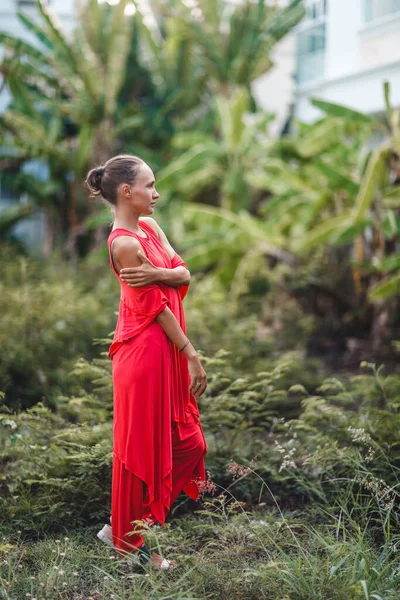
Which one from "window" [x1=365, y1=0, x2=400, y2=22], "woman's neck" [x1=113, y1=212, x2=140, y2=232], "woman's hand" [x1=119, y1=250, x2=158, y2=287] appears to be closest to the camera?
"woman's hand" [x1=119, y1=250, x2=158, y2=287]

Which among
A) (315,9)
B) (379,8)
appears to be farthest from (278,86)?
(379,8)

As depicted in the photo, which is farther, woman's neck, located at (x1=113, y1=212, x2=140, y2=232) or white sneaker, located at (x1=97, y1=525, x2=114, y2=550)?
white sneaker, located at (x1=97, y1=525, x2=114, y2=550)

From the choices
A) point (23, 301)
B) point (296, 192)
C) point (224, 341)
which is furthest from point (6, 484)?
point (296, 192)

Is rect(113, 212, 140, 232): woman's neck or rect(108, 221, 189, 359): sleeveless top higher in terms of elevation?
rect(113, 212, 140, 232): woman's neck

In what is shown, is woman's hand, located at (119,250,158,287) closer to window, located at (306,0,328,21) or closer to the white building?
the white building

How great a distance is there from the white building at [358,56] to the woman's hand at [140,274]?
860 cm

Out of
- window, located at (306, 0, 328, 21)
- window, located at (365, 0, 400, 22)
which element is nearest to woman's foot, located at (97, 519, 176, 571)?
window, located at (365, 0, 400, 22)

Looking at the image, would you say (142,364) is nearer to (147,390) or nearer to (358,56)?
(147,390)

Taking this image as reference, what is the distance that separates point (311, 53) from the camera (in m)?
15.1

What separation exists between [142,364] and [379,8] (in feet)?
36.5

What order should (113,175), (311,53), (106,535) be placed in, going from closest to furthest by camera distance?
1. (113,175)
2. (106,535)
3. (311,53)

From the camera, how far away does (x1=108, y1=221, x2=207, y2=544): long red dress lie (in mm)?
3352

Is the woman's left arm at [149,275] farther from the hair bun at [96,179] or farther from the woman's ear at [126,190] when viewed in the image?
the hair bun at [96,179]

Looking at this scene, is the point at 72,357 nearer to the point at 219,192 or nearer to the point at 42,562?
the point at 42,562
